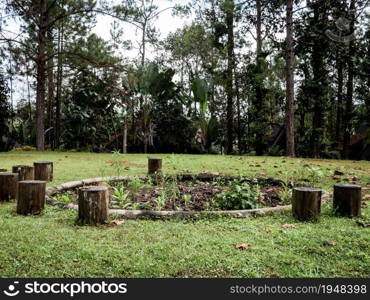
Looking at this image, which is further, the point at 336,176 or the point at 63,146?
the point at 63,146

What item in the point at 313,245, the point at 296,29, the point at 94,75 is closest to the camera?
the point at 313,245

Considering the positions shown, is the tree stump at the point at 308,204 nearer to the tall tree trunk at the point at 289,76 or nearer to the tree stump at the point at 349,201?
the tree stump at the point at 349,201

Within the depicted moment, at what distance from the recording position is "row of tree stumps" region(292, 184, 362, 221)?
12.6 feet

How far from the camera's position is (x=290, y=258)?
278cm

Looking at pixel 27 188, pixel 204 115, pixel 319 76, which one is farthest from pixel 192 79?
pixel 27 188

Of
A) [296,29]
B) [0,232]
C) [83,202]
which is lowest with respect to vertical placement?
[0,232]

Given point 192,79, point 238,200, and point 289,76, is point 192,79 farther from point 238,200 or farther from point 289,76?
point 238,200

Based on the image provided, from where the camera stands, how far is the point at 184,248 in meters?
2.97

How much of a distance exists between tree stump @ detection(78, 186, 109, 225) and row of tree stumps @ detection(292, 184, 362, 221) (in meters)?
1.97

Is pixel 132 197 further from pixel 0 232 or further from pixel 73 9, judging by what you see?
pixel 73 9

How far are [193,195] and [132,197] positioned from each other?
2.70 ft

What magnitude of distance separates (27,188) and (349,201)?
3.46 meters

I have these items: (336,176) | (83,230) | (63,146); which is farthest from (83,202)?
(63,146)

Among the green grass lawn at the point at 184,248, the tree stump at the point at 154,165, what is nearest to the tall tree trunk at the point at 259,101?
the tree stump at the point at 154,165
